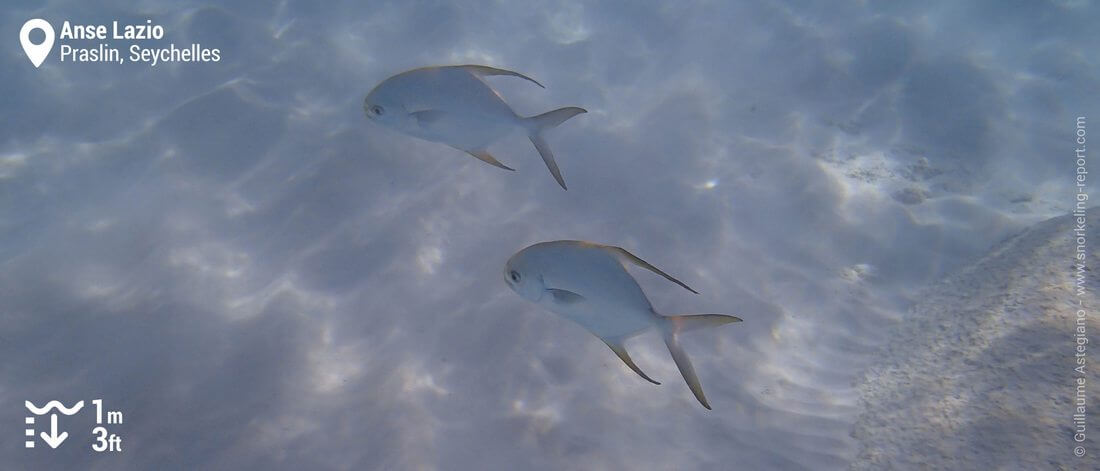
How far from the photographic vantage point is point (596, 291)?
2.05m

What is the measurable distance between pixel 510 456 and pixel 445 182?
2.59 m

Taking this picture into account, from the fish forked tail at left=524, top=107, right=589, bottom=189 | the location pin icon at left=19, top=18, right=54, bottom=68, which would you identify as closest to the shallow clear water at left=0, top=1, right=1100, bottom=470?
the location pin icon at left=19, top=18, right=54, bottom=68

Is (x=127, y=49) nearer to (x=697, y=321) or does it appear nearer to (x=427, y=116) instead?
(x=427, y=116)

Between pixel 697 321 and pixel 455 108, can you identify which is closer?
pixel 697 321

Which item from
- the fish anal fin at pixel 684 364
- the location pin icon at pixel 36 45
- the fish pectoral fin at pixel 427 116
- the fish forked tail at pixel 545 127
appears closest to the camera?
the fish anal fin at pixel 684 364

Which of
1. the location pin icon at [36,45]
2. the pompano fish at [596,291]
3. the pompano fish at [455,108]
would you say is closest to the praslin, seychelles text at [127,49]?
the location pin icon at [36,45]

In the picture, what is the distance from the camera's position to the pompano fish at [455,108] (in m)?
2.51

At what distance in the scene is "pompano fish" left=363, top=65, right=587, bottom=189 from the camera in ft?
8.25

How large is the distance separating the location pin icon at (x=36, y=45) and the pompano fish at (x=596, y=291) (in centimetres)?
775

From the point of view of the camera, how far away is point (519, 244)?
14.3 ft

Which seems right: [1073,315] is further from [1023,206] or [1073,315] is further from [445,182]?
[445,182]

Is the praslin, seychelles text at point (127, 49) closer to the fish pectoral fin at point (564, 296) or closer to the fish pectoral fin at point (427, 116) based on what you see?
the fish pectoral fin at point (427, 116)

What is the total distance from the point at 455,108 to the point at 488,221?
2094 millimetres

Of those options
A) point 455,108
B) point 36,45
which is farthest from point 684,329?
point 36,45
